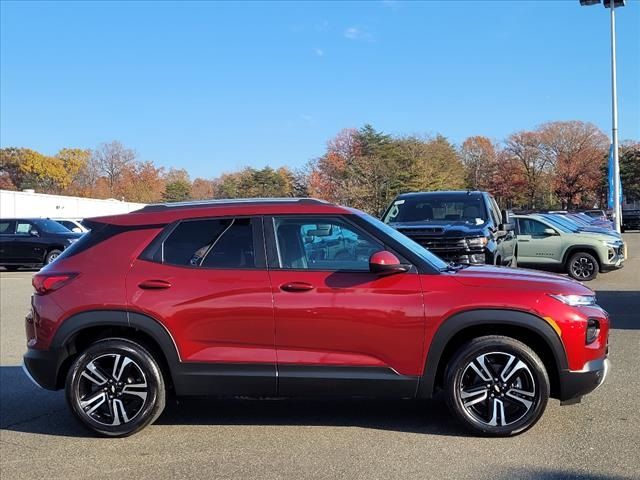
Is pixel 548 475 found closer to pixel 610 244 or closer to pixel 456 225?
pixel 456 225

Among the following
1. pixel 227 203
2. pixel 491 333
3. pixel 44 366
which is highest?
pixel 227 203

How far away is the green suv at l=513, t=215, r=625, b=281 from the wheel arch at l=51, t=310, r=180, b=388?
11994mm

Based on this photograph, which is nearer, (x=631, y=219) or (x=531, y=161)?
(x=631, y=219)

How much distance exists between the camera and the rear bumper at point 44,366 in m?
4.89

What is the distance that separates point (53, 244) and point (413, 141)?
153 ft

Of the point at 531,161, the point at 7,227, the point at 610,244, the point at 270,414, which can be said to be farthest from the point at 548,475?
the point at 531,161

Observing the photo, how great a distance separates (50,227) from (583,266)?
16713 millimetres

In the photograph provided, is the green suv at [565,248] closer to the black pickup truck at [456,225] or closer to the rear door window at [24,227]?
the black pickup truck at [456,225]

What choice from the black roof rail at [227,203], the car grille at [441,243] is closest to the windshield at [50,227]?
the car grille at [441,243]

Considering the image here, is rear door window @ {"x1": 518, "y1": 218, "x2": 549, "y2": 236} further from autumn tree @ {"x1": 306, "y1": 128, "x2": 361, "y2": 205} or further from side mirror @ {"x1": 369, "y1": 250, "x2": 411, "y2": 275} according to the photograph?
autumn tree @ {"x1": 306, "y1": 128, "x2": 361, "y2": 205}

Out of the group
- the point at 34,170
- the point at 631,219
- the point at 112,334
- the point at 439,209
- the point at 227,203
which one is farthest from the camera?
the point at 34,170

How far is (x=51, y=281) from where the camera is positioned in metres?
4.91

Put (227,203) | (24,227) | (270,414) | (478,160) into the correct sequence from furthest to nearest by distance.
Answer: (478,160) → (24,227) → (270,414) → (227,203)

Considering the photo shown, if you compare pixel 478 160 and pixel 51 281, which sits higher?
pixel 478 160
